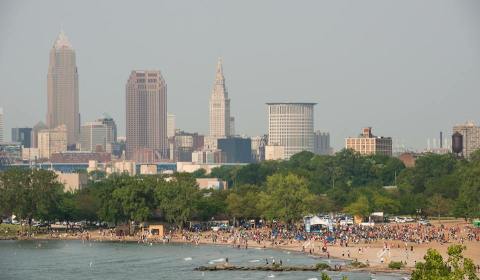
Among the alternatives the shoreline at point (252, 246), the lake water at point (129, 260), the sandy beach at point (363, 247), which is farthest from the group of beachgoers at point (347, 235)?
the lake water at point (129, 260)

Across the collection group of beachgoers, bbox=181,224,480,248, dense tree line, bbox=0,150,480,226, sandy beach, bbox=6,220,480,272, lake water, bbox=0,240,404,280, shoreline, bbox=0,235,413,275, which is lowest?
lake water, bbox=0,240,404,280

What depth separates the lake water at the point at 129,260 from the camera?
8262cm

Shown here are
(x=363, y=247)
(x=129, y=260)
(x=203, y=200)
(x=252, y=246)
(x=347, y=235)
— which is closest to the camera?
(x=129, y=260)

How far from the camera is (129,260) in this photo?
94.5 m

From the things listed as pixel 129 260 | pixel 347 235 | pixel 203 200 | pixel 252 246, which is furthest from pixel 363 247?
pixel 203 200

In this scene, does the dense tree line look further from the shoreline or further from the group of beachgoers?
the shoreline

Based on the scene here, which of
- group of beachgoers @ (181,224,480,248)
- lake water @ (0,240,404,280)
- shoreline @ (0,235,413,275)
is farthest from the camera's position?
group of beachgoers @ (181,224,480,248)

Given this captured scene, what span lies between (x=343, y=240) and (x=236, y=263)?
17065 millimetres

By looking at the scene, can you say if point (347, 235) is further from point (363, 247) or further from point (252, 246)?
point (363, 247)

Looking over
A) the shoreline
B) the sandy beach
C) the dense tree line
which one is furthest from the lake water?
the dense tree line

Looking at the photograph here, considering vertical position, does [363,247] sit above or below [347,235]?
below

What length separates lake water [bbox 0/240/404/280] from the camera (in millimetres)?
82625

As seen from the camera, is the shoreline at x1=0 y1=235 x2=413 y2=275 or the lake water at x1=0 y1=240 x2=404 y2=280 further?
the lake water at x1=0 y1=240 x2=404 y2=280

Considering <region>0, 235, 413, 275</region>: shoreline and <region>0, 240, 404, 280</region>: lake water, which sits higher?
<region>0, 235, 413, 275</region>: shoreline
